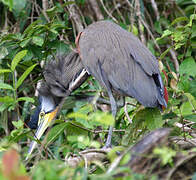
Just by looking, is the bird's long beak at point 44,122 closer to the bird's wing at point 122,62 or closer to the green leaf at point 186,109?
the bird's wing at point 122,62

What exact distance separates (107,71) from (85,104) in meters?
0.29

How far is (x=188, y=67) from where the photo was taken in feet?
7.99

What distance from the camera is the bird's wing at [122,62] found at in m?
2.20

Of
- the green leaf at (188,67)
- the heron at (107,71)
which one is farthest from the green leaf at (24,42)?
the green leaf at (188,67)

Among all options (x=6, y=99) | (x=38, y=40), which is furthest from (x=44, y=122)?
(x=6, y=99)

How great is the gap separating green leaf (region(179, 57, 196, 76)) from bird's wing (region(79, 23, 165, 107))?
0.23 m

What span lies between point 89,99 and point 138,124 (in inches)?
20.9

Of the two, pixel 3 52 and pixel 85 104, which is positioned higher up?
pixel 3 52

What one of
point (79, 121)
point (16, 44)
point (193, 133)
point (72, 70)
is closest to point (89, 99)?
point (72, 70)

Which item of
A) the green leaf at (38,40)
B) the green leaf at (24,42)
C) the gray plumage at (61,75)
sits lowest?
the gray plumage at (61,75)

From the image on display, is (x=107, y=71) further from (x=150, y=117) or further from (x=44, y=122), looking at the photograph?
(x=44, y=122)

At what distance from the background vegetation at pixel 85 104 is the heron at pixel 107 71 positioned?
3.2 inches

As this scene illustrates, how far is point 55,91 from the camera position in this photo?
256cm

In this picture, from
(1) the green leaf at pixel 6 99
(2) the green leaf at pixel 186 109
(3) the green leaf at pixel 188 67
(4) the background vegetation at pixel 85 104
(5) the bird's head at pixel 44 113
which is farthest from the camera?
(5) the bird's head at pixel 44 113
